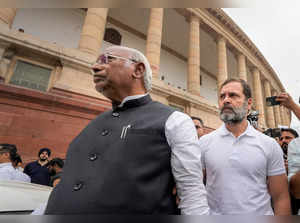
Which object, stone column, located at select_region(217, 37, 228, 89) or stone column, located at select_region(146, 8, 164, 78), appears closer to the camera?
stone column, located at select_region(146, 8, 164, 78)

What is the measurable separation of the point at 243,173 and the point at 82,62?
678cm

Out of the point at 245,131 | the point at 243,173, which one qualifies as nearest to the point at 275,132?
the point at 245,131

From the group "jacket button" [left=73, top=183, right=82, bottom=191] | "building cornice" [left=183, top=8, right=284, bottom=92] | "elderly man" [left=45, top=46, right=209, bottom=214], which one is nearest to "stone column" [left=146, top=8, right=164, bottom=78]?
"building cornice" [left=183, top=8, right=284, bottom=92]

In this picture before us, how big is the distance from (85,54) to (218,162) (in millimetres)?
7048

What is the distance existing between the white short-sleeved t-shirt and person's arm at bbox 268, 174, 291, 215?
0.04m

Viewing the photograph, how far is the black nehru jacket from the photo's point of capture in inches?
36.4

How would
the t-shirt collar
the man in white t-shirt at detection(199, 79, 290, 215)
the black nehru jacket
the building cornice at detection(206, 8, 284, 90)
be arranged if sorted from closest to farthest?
the black nehru jacket → the man in white t-shirt at detection(199, 79, 290, 215) → the t-shirt collar → the building cornice at detection(206, 8, 284, 90)

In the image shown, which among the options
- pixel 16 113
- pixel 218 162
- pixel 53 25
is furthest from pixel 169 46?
pixel 218 162

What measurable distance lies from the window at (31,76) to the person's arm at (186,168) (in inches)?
283

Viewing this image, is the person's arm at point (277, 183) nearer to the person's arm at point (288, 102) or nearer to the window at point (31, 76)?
the person's arm at point (288, 102)

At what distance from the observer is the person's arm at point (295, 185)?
1363 mm

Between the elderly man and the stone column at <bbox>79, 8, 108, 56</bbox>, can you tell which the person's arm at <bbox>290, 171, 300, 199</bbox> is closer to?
the elderly man

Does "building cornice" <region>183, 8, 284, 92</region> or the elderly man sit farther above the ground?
"building cornice" <region>183, 8, 284, 92</region>

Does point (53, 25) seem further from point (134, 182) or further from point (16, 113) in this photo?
point (134, 182)
